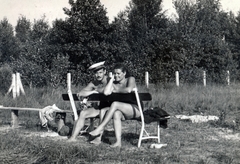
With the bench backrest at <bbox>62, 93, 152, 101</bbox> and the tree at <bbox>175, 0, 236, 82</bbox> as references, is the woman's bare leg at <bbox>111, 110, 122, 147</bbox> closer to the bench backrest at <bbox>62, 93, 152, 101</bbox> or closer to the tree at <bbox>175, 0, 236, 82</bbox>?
the bench backrest at <bbox>62, 93, 152, 101</bbox>

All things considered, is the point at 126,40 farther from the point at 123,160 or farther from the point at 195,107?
the point at 123,160

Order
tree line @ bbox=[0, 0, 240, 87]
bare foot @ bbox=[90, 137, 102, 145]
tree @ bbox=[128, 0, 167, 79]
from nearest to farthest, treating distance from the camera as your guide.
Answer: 1. bare foot @ bbox=[90, 137, 102, 145]
2. tree line @ bbox=[0, 0, 240, 87]
3. tree @ bbox=[128, 0, 167, 79]

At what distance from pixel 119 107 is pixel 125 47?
65.9 ft

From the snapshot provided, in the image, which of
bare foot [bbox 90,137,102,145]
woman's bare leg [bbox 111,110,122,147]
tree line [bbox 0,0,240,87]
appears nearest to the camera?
woman's bare leg [bbox 111,110,122,147]

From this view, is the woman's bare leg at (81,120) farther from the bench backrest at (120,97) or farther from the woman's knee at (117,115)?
the woman's knee at (117,115)

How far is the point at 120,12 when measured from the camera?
33.1m

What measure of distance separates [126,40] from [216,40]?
23.5ft

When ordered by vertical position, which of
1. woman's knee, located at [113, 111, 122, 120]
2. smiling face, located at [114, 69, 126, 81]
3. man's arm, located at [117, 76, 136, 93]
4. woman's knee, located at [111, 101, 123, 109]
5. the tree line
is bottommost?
woman's knee, located at [113, 111, 122, 120]

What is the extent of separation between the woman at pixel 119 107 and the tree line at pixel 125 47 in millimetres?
10741

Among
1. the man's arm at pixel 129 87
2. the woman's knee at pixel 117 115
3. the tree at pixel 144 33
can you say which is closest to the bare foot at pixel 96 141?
the woman's knee at pixel 117 115

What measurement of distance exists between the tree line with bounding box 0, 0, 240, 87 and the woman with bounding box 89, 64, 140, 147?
10.7m

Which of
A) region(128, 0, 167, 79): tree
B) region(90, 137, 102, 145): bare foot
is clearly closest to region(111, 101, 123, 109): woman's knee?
region(90, 137, 102, 145): bare foot

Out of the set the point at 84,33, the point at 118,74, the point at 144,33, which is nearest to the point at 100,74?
the point at 118,74

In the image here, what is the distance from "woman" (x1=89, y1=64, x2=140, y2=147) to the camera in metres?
5.37
